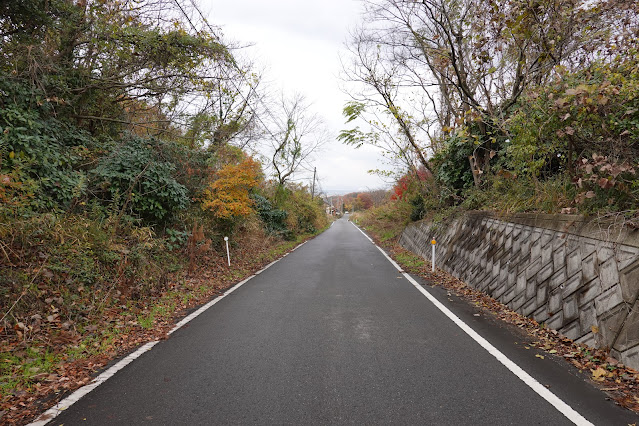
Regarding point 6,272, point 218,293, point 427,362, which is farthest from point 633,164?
point 6,272

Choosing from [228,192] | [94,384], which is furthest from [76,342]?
[228,192]

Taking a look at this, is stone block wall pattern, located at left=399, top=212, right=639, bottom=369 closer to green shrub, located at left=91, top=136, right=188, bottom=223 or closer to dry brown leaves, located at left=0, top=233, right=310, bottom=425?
dry brown leaves, located at left=0, top=233, right=310, bottom=425

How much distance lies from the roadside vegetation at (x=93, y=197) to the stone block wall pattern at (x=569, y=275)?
556 cm

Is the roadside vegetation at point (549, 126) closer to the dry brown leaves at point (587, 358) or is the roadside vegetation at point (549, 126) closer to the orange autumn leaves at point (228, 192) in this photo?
the dry brown leaves at point (587, 358)

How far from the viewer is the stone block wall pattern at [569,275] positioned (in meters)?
3.68

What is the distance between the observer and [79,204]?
705cm

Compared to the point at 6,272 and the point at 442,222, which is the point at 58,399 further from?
the point at 442,222

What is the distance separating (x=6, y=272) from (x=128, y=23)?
19.8 ft

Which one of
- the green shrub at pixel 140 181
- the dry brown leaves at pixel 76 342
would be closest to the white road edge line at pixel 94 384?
the dry brown leaves at pixel 76 342

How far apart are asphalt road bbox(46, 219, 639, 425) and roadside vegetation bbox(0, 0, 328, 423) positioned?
2.44 ft

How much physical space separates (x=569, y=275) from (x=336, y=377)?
11.3 feet

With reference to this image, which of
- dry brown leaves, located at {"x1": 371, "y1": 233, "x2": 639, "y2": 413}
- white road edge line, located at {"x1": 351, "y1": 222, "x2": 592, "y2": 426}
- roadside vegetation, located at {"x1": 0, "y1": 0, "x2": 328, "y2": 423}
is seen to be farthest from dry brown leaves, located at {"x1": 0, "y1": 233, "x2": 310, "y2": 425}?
dry brown leaves, located at {"x1": 371, "y1": 233, "x2": 639, "y2": 413}

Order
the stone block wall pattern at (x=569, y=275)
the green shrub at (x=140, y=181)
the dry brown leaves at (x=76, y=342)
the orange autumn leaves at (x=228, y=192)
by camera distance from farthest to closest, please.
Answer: the orange autumn leaves at (x=228, y=192) → the green shrub at (x=140, y=181) → the stone block wall pattern at (x=569, y=275) → the dry brown leaves at (x=76, y=342)

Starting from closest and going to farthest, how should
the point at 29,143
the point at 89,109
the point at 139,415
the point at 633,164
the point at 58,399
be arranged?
the point at 139,415, the point at 58,399, the point at 633,164, the point at 29,143, the point at 89,109
